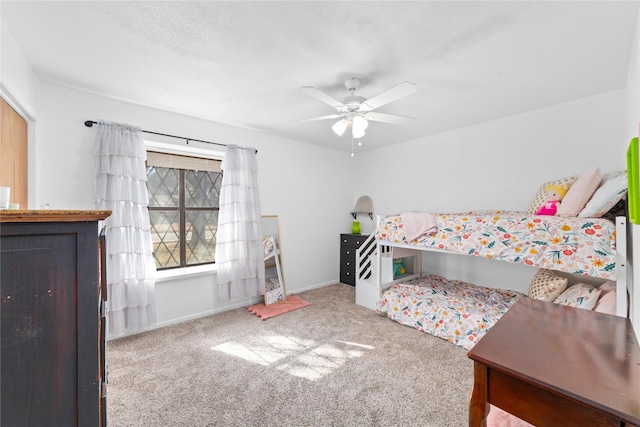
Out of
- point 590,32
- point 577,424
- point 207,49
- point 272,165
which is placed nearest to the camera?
point 577,424

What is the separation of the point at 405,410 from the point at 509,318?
99 centimetres

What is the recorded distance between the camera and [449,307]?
2693 millimetres

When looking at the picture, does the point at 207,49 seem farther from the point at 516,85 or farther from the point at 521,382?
the point at 516,85

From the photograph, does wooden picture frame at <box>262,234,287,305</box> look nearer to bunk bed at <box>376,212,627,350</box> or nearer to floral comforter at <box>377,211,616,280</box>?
bunk bed at <box>376,212,627,350</box>

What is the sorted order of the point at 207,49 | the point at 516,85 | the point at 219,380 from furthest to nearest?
the point at 516,85 < the point at 219,380 < the point at 207,49

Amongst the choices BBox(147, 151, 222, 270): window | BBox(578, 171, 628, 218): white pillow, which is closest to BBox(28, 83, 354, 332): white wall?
BBox(147, 151, 222, 270): window

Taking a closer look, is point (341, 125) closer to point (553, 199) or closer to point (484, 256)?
point (484, 256)

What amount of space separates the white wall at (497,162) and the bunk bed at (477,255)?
1.10ft

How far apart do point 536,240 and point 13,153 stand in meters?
3.92

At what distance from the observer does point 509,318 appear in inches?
45.3

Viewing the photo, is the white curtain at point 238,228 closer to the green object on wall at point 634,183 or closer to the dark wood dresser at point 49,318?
the dark wood dresser at point 49,318

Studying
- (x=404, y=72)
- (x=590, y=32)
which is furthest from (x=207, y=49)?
(x=590, y=32)

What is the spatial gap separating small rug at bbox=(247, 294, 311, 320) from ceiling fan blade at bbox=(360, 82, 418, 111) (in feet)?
8.16

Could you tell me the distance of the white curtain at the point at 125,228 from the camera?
249 cm
